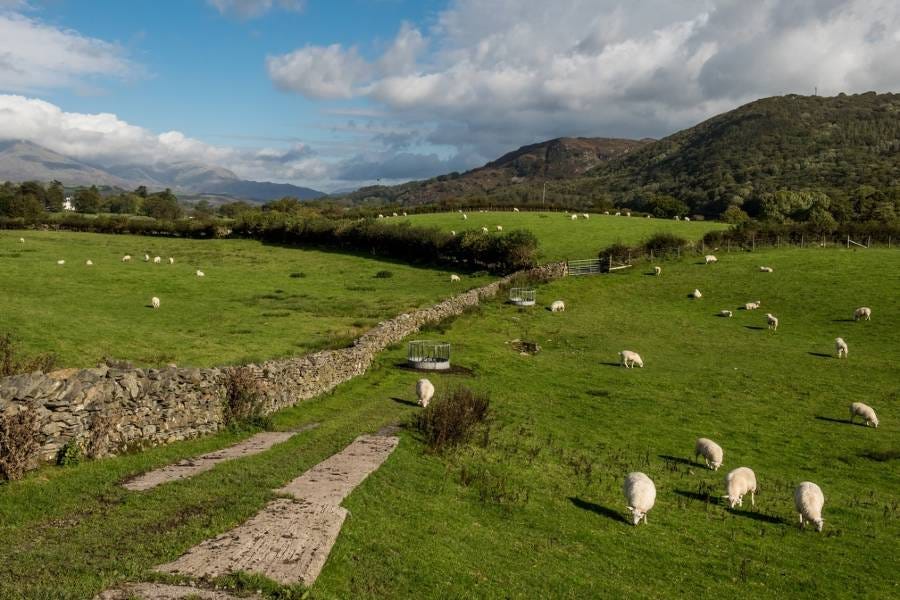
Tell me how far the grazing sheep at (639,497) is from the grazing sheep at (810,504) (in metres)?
4.11

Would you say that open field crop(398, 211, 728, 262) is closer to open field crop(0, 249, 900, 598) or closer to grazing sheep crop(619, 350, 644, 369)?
grazing sheep crop(619, 350, 644, 369)

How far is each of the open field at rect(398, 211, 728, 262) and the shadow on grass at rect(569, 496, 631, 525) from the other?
49.9 metres

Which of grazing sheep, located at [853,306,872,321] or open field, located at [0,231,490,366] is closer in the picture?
open field, located at [0,231,490,366]

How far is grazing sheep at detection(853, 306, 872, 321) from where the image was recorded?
136ft

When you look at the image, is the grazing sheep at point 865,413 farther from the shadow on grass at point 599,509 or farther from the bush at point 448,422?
the bush at point 448,422

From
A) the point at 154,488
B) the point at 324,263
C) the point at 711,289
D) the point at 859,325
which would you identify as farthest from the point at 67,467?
the point at 324,263

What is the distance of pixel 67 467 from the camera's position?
1455 cm

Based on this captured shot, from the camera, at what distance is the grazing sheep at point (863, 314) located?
41328 millimetres

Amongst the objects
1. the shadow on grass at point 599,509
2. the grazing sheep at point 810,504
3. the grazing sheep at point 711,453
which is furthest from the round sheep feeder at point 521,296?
the grazing sheep at point 810,504

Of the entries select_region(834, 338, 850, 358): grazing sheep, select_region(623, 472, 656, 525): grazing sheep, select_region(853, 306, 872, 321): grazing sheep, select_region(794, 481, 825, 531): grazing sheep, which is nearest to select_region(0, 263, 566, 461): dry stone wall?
select_region(623, 472, 656, 525): grazing sheep

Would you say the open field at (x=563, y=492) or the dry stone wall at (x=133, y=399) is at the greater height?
the dry stone wall at (x=133, y=399)

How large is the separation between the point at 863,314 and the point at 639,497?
36.4 metres

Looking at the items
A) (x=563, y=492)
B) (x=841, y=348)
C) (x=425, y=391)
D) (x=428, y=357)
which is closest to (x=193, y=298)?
(x=428, y=357)

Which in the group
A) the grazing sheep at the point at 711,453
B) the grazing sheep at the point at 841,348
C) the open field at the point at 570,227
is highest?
the open field at the point at 570,227
